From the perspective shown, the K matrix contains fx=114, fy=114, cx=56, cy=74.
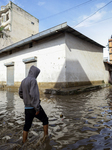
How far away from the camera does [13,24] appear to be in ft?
70.1

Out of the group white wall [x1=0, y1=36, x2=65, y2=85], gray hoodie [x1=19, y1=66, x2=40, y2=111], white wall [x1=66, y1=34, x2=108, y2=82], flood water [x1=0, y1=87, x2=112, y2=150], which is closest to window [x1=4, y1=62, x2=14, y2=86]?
white wall [x1=0, y1=36, x2=65, y2=85]

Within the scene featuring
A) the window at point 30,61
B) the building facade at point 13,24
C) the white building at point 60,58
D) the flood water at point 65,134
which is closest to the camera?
the flood water at point 65,134

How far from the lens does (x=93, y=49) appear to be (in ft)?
44.4

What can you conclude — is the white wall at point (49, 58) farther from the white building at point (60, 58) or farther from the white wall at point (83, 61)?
the white wall at point (83, 61)

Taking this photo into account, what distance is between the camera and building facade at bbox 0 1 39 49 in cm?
2078

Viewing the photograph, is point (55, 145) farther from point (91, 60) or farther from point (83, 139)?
point (91, 60)

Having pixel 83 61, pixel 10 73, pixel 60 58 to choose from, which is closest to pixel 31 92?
pixel 60 58

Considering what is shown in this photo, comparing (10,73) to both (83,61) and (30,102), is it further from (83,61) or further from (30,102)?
(30,102)

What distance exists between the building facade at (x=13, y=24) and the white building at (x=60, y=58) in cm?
771

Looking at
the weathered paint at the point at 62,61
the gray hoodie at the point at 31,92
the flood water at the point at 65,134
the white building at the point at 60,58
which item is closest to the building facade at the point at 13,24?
the white building at the point at 60,58

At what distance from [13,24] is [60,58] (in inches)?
644

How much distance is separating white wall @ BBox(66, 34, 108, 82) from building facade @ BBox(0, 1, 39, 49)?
49.5 feet

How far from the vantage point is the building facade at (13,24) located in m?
20.8

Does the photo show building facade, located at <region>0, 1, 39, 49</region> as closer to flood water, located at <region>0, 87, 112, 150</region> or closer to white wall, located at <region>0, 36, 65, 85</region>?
white wall, located at <region>0, 36, 65, 85</region>
